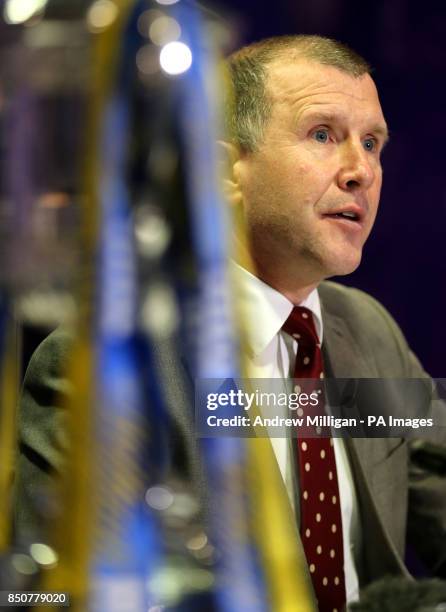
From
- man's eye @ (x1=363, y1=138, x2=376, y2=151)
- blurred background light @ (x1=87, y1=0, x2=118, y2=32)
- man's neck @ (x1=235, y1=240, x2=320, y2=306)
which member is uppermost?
man's eye @ (x1=363, y1=138, x2=376, y2=151)

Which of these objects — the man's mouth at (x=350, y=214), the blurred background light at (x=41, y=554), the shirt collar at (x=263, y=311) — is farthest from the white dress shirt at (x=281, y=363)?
the blurred background light at (x=41, y=554)

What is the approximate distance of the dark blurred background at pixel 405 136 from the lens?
48.2 inches

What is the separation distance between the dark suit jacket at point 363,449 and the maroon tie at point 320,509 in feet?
0.11

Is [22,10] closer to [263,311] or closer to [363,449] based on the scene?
[263,311]

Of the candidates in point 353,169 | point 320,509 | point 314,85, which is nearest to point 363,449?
point 320,509

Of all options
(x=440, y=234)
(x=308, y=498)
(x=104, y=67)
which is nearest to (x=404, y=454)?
(x=308, y=498)

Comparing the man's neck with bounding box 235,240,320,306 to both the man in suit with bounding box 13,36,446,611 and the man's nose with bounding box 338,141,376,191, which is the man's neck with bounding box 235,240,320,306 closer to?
the man in suit with bounding box 13,36,446,611

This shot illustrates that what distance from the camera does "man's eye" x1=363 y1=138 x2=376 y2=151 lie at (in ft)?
3.92

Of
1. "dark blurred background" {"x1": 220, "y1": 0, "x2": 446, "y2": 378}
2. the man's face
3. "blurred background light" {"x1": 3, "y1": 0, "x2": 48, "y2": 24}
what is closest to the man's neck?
the man's face

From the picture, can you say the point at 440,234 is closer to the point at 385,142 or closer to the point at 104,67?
the point at 385,142

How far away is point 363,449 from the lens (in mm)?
1223

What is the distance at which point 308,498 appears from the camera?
119 centimetres

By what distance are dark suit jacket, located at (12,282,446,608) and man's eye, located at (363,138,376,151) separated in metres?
0.20

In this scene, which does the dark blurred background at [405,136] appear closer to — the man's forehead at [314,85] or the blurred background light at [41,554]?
the man's forehead at [314,85]
